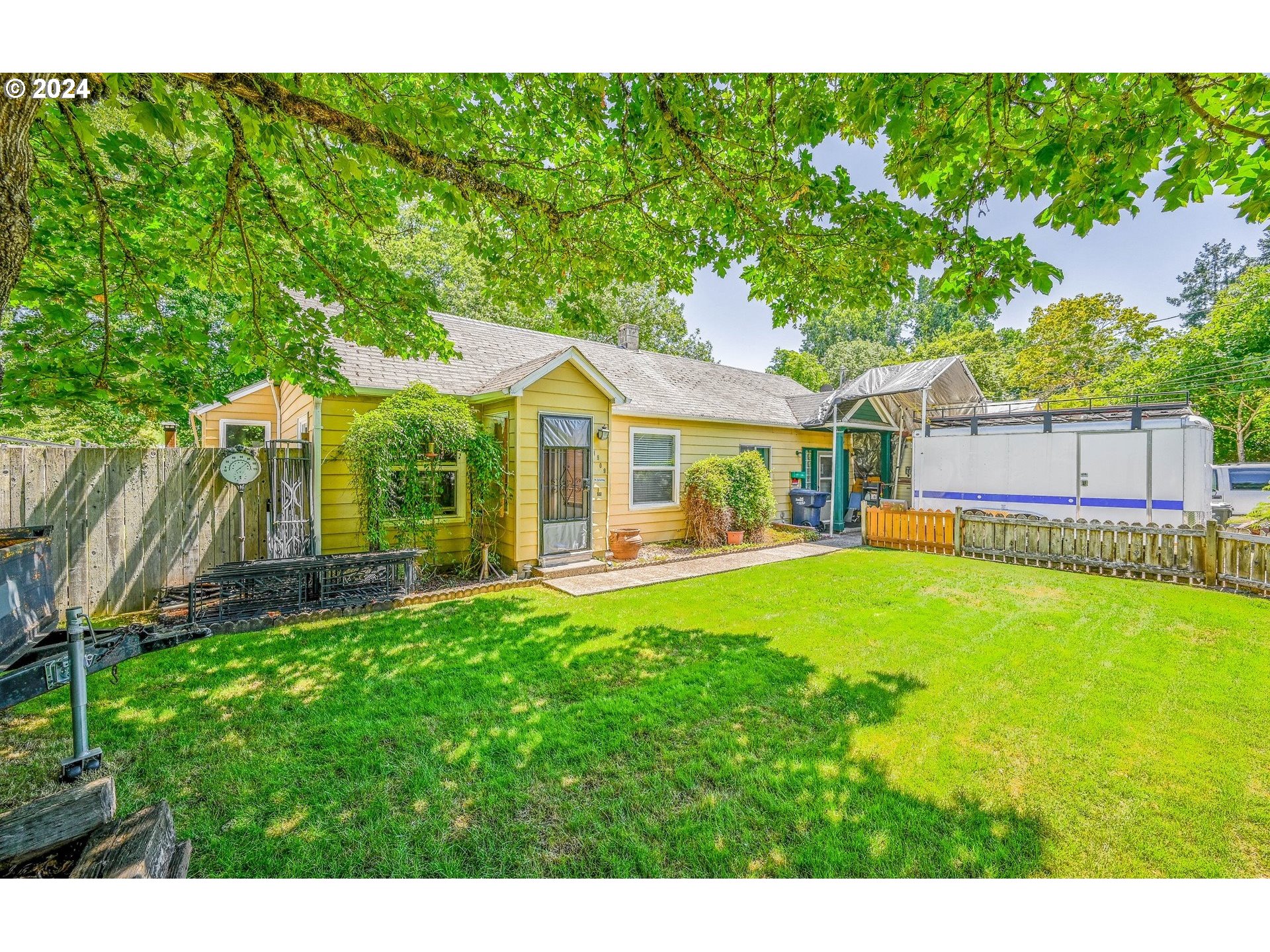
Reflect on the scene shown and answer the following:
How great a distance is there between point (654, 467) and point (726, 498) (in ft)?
5.33

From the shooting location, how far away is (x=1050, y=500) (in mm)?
10062

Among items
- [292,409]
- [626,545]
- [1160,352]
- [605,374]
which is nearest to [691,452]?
[605,374]

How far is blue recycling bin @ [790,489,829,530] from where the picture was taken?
464 inches

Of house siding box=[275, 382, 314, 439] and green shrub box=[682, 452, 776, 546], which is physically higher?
house siding box=[275, 382, 314, 439]

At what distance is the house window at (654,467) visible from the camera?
969 centimetres

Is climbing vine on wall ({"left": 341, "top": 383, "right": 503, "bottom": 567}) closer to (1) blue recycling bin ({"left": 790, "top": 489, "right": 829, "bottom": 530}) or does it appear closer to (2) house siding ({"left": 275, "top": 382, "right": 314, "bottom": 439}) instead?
(2) house siding ({"left": 275, "top": 382, "right": 314, "bottom": 439})

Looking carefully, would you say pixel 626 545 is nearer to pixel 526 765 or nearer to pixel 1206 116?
pixel 526 765

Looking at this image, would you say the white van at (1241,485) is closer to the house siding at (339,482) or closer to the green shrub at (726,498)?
the green shrub at (726,498)

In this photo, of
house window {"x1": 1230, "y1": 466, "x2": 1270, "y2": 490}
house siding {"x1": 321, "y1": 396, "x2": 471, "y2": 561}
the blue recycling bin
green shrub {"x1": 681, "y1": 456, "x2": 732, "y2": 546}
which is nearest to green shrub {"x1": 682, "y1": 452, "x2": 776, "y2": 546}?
green shrub {"x1": 681, "y1": 456, "x2": 732, "y2": 546}

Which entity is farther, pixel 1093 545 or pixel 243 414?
pixel 243 414

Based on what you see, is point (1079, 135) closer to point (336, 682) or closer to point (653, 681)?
point (653, 681)

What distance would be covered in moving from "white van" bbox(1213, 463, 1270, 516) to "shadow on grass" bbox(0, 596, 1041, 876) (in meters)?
17.6

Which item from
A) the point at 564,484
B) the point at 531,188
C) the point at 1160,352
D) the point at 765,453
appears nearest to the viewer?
the point at 531,188
